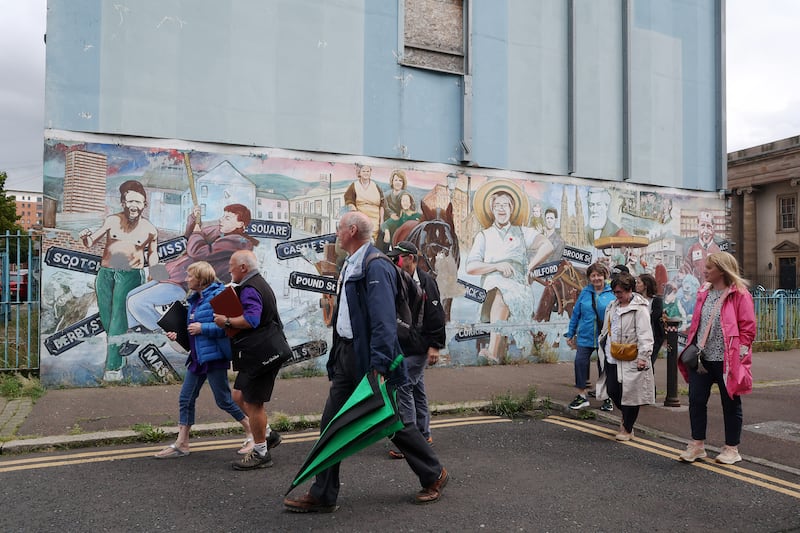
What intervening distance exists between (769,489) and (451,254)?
6.84m

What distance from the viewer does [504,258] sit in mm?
11625

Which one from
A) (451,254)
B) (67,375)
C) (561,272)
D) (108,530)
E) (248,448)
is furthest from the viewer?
(561,272)

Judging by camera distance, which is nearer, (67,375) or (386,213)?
(67,375)

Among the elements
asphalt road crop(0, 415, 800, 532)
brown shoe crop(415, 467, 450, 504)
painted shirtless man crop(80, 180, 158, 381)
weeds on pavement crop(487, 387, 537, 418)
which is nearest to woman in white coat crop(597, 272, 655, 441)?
asphalt road crop(0, 415, 800, 532)

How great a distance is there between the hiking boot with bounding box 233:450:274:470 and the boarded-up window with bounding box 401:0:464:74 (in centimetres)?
763

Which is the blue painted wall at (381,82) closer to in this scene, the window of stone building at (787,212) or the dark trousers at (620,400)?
the dark trousers at (620,400)

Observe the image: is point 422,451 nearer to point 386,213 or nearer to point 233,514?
point 233,514

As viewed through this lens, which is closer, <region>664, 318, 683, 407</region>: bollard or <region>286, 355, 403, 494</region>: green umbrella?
<region>286, 355, 403, 494</region>: green umbrella

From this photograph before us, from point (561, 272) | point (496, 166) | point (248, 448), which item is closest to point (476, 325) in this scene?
point (561, 272)

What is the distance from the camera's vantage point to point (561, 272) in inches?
481

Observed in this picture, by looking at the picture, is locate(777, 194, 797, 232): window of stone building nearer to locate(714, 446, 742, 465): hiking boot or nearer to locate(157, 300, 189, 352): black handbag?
locate(714, 446, 742, 465): hiking boot

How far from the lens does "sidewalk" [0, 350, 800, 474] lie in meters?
6.09

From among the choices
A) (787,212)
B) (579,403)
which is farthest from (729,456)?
(787,212)

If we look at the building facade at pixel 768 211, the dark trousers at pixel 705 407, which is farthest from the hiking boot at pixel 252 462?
the building facade at pixel 768 211
